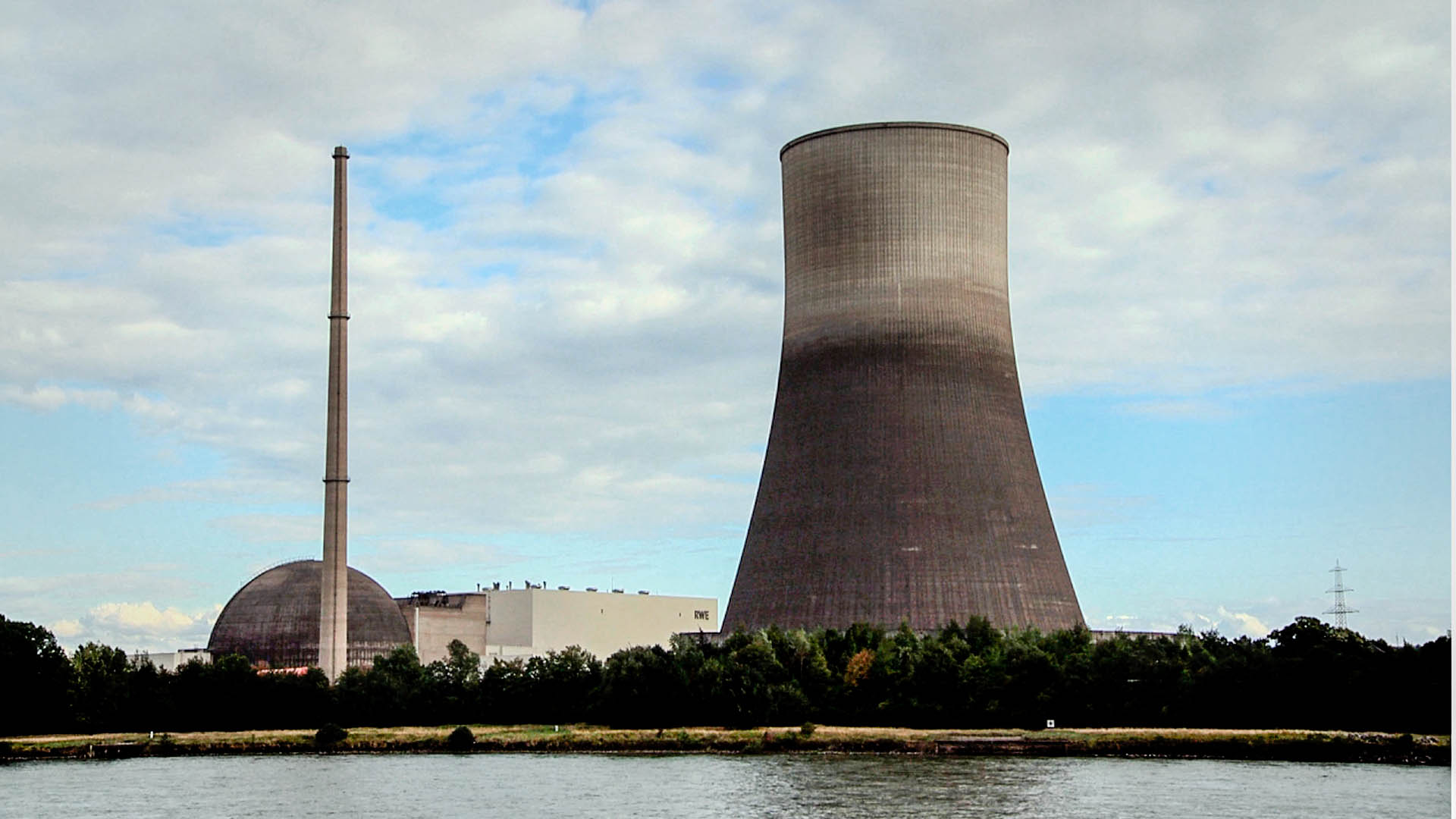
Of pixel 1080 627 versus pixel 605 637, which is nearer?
pixel 1080 627

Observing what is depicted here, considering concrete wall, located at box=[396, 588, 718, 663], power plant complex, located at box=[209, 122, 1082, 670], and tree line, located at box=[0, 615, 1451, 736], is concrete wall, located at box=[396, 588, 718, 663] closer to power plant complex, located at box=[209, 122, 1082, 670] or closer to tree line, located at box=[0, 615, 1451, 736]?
tree line, located at box=[0, 615, 1451, 736]

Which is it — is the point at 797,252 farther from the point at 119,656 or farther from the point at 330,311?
the point at 119,656

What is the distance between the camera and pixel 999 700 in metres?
42.2

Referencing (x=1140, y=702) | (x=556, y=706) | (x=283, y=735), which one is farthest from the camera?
(x=556, y=706)

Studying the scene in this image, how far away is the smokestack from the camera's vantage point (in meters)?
51.0

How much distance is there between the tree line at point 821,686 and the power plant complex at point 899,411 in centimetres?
127

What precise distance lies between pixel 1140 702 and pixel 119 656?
28106 mm

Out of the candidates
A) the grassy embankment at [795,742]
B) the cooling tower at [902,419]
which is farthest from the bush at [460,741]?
the cooling tower at [902,419]

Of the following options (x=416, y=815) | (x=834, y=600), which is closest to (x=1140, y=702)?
(x=834, y=600)

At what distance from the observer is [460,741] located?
42.2 m

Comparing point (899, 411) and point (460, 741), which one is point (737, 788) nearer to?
point (460, 741)

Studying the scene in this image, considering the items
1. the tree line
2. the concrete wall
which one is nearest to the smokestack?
the tree line

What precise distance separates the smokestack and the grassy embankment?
19.1 ft

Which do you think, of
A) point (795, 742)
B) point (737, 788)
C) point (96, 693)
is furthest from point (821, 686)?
point (96, 693)
